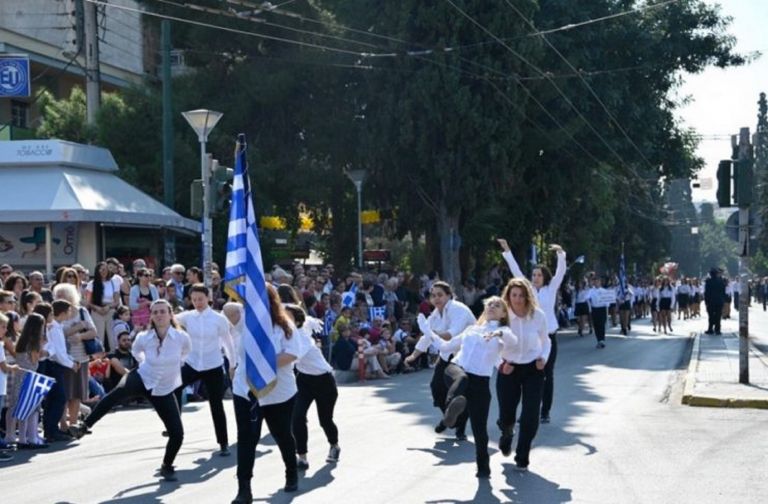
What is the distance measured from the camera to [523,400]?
1049 cm

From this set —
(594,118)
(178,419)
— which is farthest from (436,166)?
(178,419)

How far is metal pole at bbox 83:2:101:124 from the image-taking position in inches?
1162

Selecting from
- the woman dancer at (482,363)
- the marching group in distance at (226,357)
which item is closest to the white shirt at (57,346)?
the marching group in distance at (226,357)

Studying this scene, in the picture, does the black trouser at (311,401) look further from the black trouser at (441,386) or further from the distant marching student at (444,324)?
the black trouser at (441,386)

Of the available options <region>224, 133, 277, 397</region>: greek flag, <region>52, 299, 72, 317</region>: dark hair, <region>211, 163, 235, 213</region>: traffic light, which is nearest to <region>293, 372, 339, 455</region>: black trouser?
<region>224, 133, 277, 397</region>: greek flag

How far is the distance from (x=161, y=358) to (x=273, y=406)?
1947 millimetres

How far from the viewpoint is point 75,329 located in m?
13.7

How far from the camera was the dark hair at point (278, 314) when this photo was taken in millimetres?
9242

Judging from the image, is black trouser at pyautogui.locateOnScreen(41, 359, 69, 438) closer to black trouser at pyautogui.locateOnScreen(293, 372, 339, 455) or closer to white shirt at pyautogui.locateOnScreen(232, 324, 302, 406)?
black trouser at pyautogui.locateOnScreen(293, 372, 339, 455)

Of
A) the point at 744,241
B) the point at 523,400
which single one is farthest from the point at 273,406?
A: the point at 744,241

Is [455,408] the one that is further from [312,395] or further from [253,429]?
[253,429]

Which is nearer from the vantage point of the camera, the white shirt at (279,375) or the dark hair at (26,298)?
the white shirt at (279,375)

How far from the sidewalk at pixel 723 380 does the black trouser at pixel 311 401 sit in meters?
6.61

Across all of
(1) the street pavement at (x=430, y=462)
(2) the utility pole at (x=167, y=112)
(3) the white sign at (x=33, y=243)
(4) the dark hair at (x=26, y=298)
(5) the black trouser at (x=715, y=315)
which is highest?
(2) the utility pole at (x=167, y=112)
